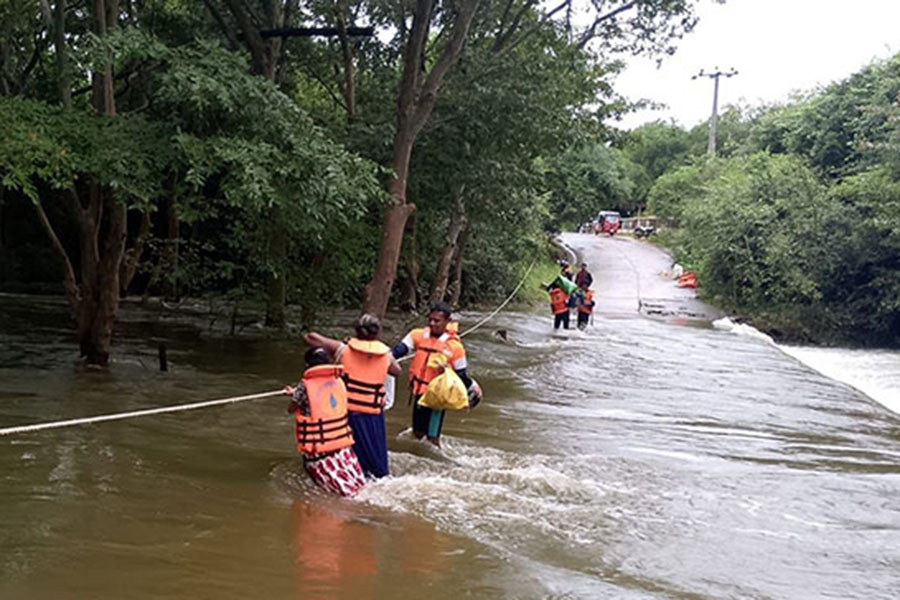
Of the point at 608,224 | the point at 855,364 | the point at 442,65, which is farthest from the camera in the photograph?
the point at 608,224

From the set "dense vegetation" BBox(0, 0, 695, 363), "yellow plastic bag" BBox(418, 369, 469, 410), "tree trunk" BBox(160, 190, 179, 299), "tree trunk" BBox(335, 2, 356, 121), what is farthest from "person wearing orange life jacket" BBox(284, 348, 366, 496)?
"tree trunk" BBox(335, 2, 356, 121)

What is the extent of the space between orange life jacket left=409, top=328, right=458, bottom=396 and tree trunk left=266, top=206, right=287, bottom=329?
5.78m

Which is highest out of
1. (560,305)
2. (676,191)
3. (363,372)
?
(676,191)

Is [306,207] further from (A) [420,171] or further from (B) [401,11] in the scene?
(B) [401,11]

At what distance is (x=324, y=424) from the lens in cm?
679

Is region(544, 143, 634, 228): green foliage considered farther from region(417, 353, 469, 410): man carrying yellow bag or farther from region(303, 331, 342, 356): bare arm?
region(303, 331, 342, 356): bare arm

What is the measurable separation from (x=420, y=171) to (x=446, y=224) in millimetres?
8142

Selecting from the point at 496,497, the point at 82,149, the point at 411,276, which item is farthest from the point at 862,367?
the point at 82,149

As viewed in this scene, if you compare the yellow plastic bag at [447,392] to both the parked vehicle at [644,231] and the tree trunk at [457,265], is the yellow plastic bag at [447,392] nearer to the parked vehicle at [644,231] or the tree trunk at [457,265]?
the tree trunk at [457,265]

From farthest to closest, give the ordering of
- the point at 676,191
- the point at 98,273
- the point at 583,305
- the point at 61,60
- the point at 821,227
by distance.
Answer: the point at 676,191
the point at 821,227
the point at 583,305
the point at 98,273
the point at 61,60

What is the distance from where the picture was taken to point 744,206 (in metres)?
32.9

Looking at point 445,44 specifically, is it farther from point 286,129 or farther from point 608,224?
point 608,224

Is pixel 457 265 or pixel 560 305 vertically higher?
pixel 457 265

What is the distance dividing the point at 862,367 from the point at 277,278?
15.9 meters
